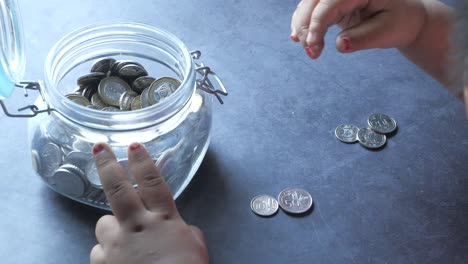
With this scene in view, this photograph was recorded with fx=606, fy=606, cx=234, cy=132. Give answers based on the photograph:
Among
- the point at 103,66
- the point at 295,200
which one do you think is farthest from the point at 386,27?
the point at 103,66

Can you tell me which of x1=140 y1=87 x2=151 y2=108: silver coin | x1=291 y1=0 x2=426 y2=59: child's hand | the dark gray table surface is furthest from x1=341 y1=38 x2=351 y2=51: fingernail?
x1=140 y1=87 x2=151 y2=108: silver coin

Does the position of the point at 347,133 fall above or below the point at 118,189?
below

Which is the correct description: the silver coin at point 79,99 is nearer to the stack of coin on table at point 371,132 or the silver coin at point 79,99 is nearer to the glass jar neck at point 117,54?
the glass jar neck at point 117,54

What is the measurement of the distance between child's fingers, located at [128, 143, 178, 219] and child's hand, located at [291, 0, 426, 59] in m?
0.23

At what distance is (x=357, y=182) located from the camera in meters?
0.72

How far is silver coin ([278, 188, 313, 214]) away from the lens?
687mm

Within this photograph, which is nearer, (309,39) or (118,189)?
(118,189)

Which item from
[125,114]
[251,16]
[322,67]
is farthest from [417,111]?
[125,114]

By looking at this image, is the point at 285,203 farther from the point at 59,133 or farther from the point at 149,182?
the point at 59,133

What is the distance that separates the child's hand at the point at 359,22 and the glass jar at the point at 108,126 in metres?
0.13

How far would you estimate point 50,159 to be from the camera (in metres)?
0.68

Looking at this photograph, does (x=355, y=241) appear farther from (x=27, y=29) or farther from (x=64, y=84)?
(x=27, y=29)

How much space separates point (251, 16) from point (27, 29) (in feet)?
1.09

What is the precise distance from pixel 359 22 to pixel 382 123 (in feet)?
0.45
